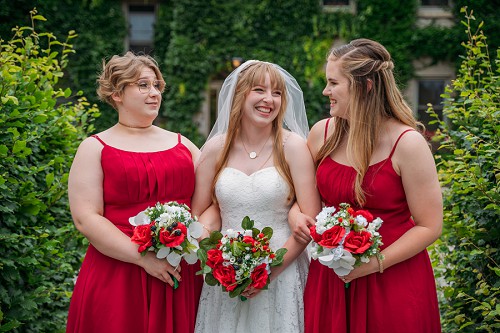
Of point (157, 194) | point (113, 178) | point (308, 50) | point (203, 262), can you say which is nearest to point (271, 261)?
point (203, 262)

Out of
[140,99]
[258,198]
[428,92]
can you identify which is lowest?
[428,92]

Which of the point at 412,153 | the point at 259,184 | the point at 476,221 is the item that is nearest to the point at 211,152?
the point at 259,184

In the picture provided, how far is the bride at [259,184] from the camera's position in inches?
150

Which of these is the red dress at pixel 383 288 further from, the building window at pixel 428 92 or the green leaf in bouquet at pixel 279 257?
the building window at pixel 428 92

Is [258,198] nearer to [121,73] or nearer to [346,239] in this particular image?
[346,239]

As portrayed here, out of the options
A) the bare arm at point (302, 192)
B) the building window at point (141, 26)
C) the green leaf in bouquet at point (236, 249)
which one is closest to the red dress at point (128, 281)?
the green leaf in bouquet at point (236, 249)

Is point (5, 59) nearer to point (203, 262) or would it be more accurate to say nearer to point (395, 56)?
point (203, 262)

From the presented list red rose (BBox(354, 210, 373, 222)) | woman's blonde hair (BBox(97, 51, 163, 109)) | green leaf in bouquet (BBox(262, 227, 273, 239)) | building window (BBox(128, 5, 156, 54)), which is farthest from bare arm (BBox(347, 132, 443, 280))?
building window (BBox(128, 5, 156, 54))

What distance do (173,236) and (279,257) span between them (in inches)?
25.5

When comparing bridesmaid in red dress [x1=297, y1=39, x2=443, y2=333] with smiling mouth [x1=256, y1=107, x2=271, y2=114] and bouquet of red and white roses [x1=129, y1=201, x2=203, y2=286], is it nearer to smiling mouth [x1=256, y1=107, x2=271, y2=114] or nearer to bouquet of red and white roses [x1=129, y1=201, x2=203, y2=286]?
smiling mouth [x1=256, y1=107, x2=271, y2=114]

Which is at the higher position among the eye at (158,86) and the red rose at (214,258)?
the eye at (158,86)

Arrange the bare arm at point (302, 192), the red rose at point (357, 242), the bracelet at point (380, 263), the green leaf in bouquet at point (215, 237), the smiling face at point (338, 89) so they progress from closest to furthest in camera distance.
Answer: the red rose at point (357, 242), the bracelet at point (380, 263), the smiling face at point (338, 89), the green leaf in bouquet at point (215, 237), the bare arm at point (302, 192)

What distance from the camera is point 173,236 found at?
135 inches

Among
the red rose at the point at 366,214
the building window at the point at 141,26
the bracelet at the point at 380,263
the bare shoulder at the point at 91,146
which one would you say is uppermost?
the bare shoulder at the point at 91,146
